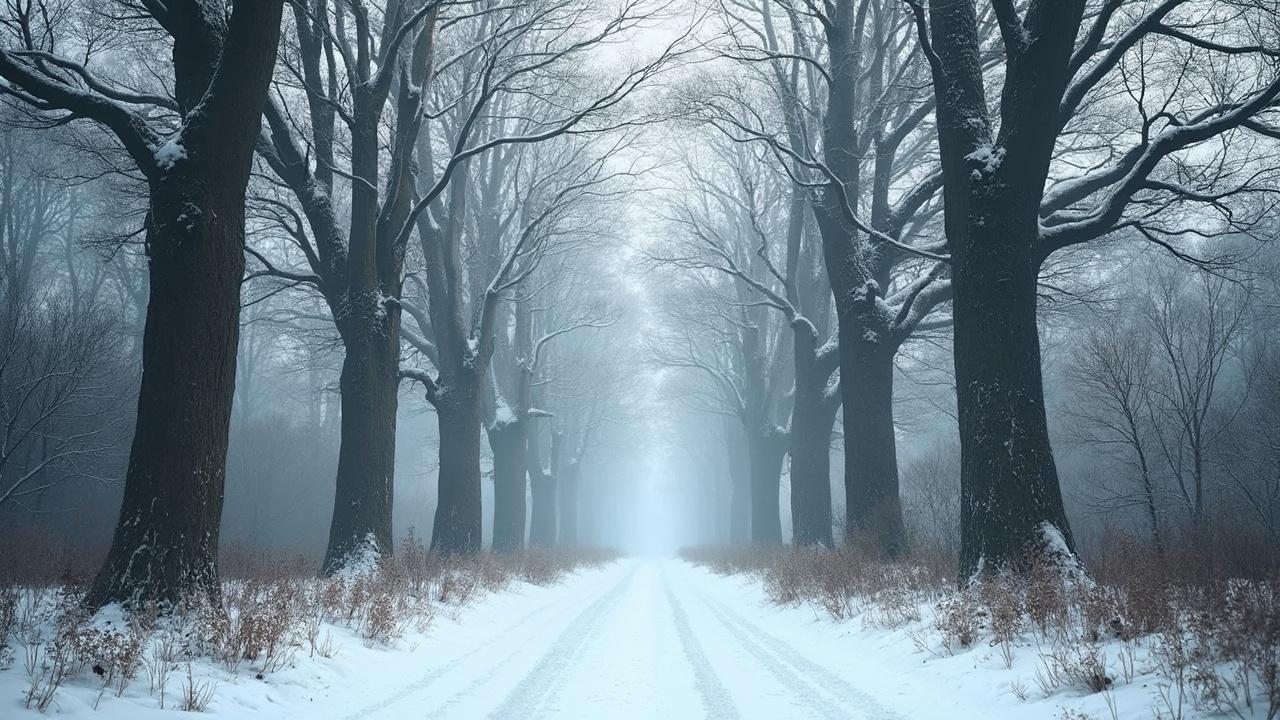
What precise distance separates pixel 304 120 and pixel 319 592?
8723 millimetres

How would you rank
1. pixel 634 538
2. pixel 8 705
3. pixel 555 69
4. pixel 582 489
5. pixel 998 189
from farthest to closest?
pixel 634 538 < pixel 582 489 < pixel 555 69 < pixel 998 189 < pixel 8 705

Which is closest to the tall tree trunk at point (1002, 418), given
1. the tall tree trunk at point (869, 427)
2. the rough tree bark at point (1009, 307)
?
the rough tree bark at point (1009, 307)

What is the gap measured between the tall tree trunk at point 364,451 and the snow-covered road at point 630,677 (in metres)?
2.56

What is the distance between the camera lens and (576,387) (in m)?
28.6

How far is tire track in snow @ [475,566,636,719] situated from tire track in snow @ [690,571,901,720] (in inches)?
70.7

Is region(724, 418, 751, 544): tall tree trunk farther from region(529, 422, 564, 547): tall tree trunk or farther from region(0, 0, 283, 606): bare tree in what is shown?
region(0, 0, 283, 606): bare tree

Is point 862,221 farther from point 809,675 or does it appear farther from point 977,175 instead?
point 809,675

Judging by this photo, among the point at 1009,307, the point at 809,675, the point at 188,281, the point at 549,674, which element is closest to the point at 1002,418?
the point at 1009,307

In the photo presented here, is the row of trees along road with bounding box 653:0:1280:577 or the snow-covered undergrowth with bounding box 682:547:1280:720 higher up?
the row of trees along road with bounding box 653:0:1280:577

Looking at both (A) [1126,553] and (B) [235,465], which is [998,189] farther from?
(B) [235,465]

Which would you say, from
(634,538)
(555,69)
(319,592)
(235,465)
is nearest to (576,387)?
(235,465)

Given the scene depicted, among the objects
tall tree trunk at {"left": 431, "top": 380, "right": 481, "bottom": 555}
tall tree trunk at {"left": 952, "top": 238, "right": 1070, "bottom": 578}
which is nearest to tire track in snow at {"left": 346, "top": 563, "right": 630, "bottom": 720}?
tall tree trunk at {"left": 952, "top": 238, "right": 1070, "bottom": 578}

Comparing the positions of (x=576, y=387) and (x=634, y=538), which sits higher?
(x=576, y=387)

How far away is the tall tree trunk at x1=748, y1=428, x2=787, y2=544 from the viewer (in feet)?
77.3
